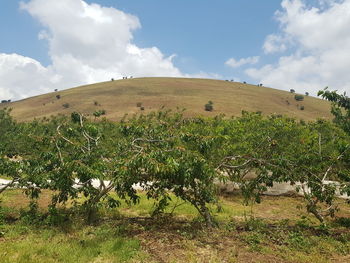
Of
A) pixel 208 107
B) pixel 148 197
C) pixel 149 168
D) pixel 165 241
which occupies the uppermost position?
pixel 208 107

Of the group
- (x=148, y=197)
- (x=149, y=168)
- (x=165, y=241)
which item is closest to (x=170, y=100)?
(x=148, y=197)

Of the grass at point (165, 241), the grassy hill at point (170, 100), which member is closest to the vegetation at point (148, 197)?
the grass at point (165, 241)

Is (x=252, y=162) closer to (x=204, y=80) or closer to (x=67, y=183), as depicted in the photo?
(x=67, y=183)

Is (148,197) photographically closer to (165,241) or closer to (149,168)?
(165,241)

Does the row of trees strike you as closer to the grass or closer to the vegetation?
the vegetation

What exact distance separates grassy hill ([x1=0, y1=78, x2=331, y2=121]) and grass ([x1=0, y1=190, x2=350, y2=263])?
6992cm

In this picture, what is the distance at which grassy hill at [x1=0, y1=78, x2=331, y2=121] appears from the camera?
90375 millimetres

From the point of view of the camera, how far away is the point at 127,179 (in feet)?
29.1

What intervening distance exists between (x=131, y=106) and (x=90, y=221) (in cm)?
8303

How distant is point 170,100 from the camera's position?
315 feet

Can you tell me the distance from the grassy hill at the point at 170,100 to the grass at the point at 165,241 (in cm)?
6992

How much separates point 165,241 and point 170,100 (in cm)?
8869

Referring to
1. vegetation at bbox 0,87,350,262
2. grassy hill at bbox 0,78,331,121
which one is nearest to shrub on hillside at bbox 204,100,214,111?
grassy hill at bbox 0,78,331,121

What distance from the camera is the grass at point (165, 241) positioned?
7242 millimetres
